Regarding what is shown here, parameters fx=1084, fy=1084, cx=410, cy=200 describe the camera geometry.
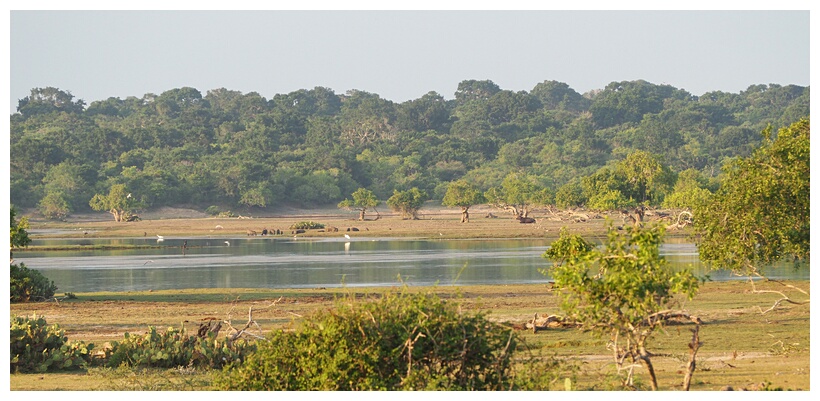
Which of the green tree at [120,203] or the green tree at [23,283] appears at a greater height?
the green tree at [120,203]

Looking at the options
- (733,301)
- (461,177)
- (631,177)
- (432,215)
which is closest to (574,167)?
(461,177)

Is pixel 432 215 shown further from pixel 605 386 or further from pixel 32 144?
pixel 605 386

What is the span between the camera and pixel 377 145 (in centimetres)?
12975

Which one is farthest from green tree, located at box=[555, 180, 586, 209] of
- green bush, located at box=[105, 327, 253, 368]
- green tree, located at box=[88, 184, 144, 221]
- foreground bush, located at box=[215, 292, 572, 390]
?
foreground bush, located at box=[215, 292, 572, 390]

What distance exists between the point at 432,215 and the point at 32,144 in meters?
38.8

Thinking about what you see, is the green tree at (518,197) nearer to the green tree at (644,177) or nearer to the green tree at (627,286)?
the green tree at (644,177)

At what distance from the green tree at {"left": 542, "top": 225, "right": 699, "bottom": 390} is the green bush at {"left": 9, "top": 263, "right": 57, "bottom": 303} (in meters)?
18.1

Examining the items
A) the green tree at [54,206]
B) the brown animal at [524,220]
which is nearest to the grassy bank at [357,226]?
the brown animal at [524,220]

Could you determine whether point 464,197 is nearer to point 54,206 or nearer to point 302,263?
point 54,206

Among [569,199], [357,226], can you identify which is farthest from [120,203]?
[569,199]

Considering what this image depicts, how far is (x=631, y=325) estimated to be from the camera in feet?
40.0

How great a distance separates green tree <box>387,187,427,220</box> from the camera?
274 feet

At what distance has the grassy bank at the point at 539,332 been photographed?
1491 cm

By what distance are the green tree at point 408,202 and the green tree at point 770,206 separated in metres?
63.8
